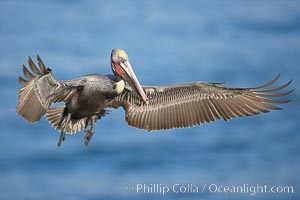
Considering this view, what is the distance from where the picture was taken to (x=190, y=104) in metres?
12.8

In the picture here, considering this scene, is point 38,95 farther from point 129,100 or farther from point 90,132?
point 129,100

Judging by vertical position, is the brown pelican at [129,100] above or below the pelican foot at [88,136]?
above

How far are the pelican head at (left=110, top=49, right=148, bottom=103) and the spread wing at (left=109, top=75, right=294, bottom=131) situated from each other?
49cm

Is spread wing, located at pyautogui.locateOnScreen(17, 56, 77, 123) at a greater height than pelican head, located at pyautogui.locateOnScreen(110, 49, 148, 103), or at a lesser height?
lesser

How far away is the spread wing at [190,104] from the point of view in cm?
1255

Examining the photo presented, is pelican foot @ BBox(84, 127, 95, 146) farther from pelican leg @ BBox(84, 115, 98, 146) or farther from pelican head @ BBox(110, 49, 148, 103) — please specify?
pelican head @ BBox(110, 49, 148, 103)

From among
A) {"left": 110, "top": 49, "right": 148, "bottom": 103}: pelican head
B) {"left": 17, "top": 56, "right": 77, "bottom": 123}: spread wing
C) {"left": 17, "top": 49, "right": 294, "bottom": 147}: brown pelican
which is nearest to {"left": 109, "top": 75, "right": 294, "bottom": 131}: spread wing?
{"left": 17, "top": 49, "right": 294, "bottom": 147}: brown pelican

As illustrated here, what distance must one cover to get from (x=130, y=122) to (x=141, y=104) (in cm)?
34

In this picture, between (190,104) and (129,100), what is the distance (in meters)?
0.97

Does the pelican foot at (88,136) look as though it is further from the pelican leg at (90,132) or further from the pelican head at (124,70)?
the pelican head at (124,70)

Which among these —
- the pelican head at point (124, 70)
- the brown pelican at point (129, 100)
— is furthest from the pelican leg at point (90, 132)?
the pelican head at point (124, 70)

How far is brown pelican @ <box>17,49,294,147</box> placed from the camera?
11805mm

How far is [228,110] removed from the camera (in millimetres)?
12570

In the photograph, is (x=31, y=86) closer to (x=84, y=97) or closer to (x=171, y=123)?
(x=84, y=97)
